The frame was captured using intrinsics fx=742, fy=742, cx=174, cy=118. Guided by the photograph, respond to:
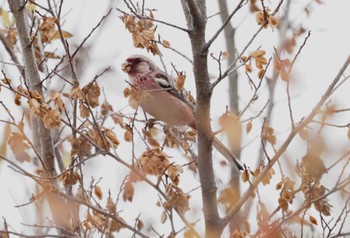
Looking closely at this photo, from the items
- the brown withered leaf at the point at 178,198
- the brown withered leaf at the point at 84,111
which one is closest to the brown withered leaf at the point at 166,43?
the brown withered leaf at the point at 84,111

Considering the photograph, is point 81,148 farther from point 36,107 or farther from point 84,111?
point 36,107

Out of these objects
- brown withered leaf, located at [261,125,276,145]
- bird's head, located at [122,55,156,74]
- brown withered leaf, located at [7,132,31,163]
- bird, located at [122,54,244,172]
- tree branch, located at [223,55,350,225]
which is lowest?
tree branch, located at [223,55,350,225]

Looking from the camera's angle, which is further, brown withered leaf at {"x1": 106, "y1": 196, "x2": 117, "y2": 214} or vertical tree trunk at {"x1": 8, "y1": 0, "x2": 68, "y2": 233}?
vertical tree trunk at {"x1": 8, "y1": 0, "x2": 68, "y2": 233}

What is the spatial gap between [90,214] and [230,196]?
0.85m

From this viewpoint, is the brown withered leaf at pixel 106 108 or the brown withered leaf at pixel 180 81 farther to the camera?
the brown withered leaf at pixel 106 108

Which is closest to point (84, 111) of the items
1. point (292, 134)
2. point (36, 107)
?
point (36, 107)

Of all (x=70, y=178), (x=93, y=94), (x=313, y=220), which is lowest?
(x=313, y=220)

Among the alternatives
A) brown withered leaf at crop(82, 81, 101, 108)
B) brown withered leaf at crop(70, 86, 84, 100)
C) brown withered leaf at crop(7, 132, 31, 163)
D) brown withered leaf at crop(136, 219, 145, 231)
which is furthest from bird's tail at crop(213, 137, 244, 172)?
brown withered leaf at crop(7, 132, 31, 163)

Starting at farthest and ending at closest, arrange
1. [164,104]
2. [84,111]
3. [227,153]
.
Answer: [164,104] → [227,153] → [84,111]

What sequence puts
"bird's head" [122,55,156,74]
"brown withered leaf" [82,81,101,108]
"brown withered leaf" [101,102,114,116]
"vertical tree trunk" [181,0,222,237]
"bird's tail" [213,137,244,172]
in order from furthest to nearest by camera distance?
"bird's head" [122,55,156,74], "bird's tail" [213,137,244,172], "brown withered leaf" [101,102,114,116], "brown withered leaf" [82,81,101,108], "vertical tree trunk" [181,0,222,237]

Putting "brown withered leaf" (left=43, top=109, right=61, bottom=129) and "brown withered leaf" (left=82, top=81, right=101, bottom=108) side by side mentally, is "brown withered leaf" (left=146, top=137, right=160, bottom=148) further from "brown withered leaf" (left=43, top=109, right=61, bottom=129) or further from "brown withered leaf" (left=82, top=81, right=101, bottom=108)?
"brown withered leaf" (left=43, top=109, right=61, bottom=129)

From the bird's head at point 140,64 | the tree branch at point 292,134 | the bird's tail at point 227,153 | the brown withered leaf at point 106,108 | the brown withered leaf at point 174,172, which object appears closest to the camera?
the tree branch at point 292,134

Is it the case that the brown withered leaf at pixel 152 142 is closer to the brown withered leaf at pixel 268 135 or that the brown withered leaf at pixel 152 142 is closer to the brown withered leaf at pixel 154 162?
the brown withered leaf at pixel 154 162

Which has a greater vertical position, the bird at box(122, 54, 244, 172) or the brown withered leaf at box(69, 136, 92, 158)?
the bird at box(122, 54, 244, 172)
